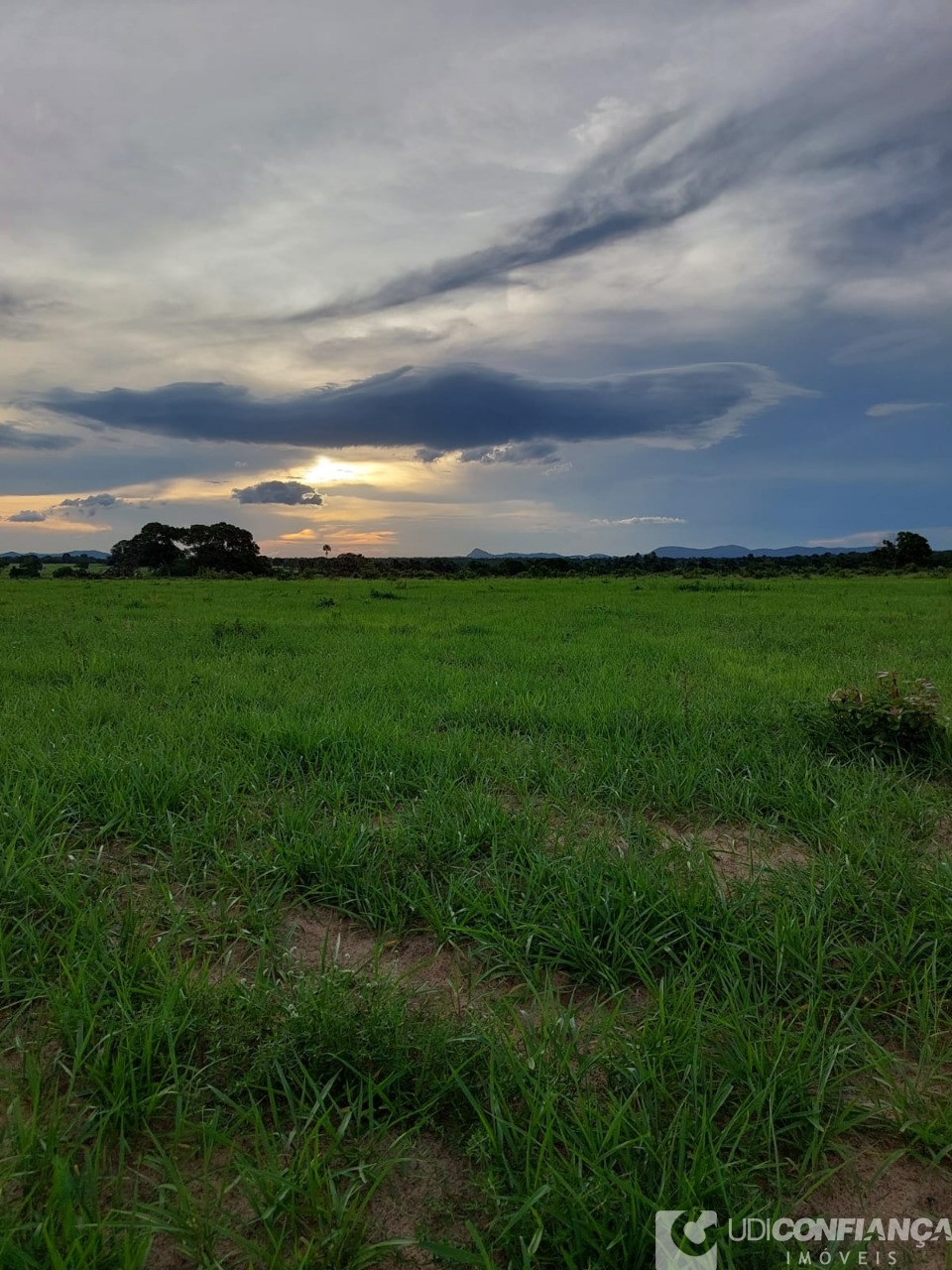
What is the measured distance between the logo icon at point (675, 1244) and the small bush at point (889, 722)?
3860 millimetres

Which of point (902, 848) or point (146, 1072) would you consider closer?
point (146, 1072)

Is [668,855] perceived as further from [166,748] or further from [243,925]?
[166,748]

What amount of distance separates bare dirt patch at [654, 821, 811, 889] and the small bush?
162 centimetres

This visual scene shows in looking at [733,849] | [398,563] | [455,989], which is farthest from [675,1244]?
[398,563]

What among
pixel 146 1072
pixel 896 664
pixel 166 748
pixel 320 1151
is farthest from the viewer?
pixel 896 664

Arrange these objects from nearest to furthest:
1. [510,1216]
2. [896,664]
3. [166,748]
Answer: [510,1216] < [166,748] < [896,664]

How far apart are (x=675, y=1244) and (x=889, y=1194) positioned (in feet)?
2.10

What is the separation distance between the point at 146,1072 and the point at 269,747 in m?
2.81

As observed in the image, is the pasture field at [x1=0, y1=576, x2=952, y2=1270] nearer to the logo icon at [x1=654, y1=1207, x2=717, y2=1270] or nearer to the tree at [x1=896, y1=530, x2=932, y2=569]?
the logo icon at [x1=654, y1=1207, x2=717, y2=1270]

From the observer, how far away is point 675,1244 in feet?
5.16

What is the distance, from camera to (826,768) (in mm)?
4402

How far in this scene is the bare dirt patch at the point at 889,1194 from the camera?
1.65m

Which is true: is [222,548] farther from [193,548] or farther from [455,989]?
[455,989]

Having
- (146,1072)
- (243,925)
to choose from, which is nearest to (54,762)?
(243,925)
